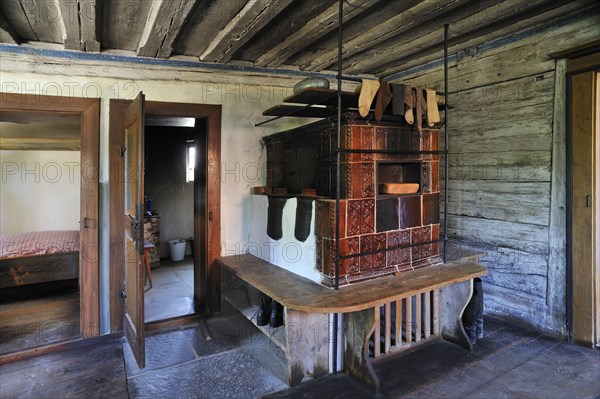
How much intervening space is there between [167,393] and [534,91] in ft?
12.0

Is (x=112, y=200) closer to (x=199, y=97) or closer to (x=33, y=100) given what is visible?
(x=33, y=100)

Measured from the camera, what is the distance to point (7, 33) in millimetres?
2643

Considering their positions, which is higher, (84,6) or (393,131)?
(84,6)

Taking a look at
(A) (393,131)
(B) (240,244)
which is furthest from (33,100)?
(A) (393,131)

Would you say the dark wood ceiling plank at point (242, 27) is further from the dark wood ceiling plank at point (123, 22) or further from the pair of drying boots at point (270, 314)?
the pair of drying boots at point (270, 314)

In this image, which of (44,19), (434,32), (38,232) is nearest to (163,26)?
(44,19)

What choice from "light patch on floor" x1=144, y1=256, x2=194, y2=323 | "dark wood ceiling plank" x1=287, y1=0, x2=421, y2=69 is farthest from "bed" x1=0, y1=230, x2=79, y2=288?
"dark wood ceiling plank" x1=287, y1=0, x2=421, y2=69

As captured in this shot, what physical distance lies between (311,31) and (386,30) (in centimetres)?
62

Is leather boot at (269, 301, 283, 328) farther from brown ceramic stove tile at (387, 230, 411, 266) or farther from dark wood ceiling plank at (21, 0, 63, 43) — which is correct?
dark wood ceiling plank at (21, 0, 63, 43)

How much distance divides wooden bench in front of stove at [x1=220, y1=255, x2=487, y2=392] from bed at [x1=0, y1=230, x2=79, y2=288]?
8.07 feet

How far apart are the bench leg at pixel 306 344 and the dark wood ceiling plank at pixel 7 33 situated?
110 inches

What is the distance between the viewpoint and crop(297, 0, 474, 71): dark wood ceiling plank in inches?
99.7

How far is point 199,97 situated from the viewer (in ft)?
11.5

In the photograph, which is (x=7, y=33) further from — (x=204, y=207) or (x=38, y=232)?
(x=38, y=232)
